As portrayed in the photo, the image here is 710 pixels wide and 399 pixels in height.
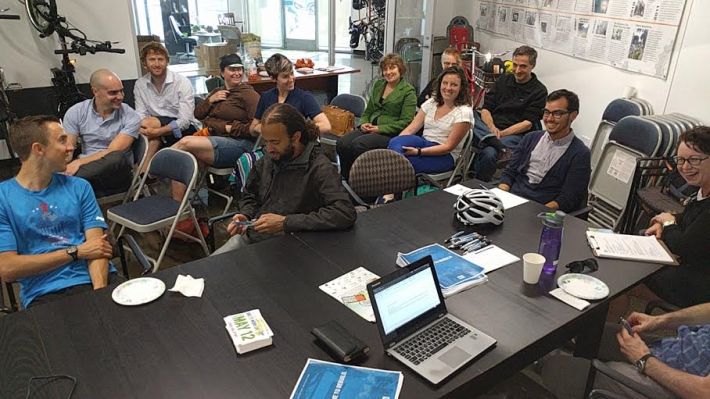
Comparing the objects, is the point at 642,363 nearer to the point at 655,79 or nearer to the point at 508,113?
the point at 655,79

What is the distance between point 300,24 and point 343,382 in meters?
11.5

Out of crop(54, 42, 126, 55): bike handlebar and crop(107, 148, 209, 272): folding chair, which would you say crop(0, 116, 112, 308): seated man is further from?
crop(54, 42, 126, 55): bike handlebar

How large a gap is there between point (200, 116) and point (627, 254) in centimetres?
351

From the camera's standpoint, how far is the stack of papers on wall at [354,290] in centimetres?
180

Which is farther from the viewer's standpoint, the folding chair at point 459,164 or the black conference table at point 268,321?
the folding chair at point 459,164

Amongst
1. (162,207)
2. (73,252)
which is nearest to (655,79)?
(162,207)

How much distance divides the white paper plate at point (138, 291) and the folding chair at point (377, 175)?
1.55 m

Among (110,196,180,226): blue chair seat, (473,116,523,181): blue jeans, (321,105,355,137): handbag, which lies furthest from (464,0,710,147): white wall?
(110,196,180,226): blue chair seat

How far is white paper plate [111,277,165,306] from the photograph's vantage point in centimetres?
180

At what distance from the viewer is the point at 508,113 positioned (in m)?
4.95

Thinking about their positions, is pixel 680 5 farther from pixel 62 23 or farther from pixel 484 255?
pixel 62 23

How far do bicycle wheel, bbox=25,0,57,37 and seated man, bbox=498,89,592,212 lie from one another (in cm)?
419

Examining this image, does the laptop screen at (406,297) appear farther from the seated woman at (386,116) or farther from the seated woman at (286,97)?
the seated woman at (386,116)

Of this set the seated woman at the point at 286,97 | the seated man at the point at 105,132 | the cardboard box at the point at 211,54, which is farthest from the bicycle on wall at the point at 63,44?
the seated woman at the point at 286,97
